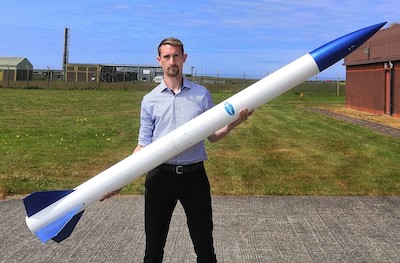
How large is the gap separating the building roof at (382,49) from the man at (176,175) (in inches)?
672

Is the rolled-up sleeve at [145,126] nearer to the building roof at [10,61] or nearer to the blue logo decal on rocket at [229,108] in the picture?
the blue logo decal on rocket at [229,108]

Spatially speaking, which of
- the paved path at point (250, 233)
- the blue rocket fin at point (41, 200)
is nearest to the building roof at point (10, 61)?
the paved path at point (250, 233)

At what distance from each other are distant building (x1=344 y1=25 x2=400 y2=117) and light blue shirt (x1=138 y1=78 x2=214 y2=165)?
1703 cm

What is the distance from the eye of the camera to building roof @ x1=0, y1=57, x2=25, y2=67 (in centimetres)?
6812

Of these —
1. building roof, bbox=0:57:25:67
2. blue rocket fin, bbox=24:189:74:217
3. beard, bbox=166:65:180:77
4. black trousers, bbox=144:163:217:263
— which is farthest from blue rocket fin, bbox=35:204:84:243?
building roof, bbox=0:57:25:67

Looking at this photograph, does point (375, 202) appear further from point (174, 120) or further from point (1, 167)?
point (1, 167)

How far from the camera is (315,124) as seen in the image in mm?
16203

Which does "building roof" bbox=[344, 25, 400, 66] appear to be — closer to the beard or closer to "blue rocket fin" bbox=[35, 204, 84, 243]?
the beard

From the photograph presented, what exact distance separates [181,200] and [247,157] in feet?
21.5

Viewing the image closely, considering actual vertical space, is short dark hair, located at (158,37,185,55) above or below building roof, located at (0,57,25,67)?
above

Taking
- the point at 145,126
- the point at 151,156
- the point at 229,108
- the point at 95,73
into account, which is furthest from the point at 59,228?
the point at 95,73

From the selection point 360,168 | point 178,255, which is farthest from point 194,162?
point 360,168

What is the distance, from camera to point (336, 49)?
3.46 metres

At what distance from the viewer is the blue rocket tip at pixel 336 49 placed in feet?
11.3
